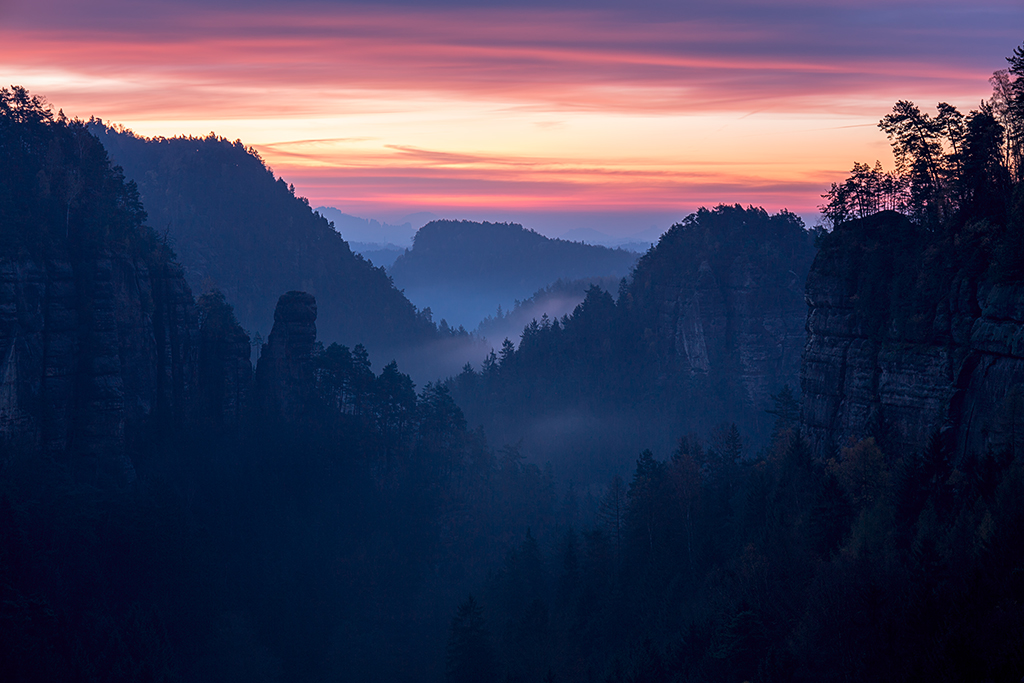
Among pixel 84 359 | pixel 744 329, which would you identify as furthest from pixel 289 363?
pixel 744 329

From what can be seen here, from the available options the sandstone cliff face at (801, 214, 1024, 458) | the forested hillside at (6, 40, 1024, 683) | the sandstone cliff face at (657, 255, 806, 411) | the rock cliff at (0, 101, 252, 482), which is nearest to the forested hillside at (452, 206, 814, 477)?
the sandstone cliff face at (657, 255, 806, 411)

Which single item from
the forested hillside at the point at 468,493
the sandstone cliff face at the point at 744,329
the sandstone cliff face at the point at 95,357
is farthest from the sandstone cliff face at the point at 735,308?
the sandstone cliff face at the point at 95,357

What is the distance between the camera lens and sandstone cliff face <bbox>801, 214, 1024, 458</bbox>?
1857 inches

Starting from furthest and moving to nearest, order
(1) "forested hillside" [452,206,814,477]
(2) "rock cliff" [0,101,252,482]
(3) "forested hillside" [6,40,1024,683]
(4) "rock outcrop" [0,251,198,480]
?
(1) "forested hillside" [452,206,814,477] < (2) "rock cliff" [0,101,252,482] < (4) "rock outcrop" [0,251,198,480] < (3) "forested hillside" [6,40,1024,683]

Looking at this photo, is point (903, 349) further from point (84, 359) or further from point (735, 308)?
point (735, 308)

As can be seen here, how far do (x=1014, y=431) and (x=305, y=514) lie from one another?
228ft

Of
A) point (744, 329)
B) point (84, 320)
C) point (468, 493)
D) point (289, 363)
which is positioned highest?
point (84, 320)

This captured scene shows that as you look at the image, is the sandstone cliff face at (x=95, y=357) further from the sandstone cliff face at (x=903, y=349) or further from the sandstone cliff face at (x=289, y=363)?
the sandstone cliff face at (x=903, y=349)

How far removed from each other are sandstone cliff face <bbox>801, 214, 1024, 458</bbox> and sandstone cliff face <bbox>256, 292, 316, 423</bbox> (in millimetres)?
59920

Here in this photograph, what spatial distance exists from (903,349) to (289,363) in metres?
70.2

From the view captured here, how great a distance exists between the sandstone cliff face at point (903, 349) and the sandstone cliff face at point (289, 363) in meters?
59.9

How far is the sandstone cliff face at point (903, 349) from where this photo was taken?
155 ft

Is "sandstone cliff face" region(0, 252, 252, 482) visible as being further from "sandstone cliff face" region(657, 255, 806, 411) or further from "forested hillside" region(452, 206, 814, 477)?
"sandstone cliff face" region(657, 255, 806, 411)

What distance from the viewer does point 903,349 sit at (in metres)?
57.8
